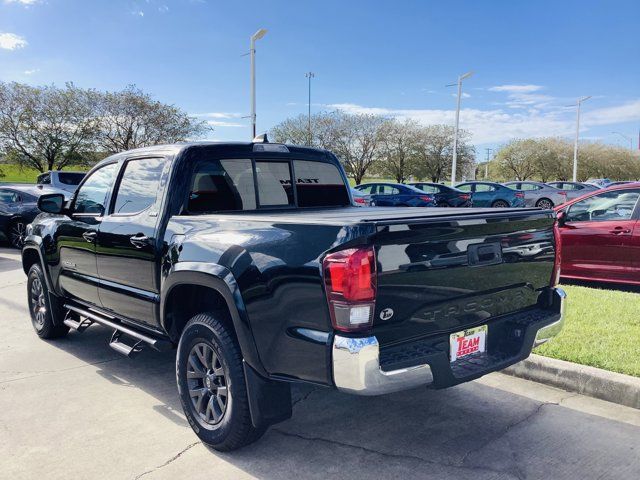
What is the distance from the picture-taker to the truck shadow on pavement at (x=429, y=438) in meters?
3.21

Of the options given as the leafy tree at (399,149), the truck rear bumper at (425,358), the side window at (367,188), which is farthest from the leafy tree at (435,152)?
the truck rear bumper at (425,358)

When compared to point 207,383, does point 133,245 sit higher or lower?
higher

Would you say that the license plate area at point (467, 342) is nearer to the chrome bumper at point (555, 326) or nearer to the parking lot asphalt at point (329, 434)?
the chrome bumper at point (555, 326)

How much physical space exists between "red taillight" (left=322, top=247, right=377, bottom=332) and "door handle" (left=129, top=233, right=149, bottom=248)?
1768 millimetres

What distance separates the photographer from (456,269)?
9.97 ft

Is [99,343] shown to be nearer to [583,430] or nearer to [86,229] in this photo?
[86,229]

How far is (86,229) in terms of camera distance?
474 centimetres

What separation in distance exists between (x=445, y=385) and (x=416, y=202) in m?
18.4

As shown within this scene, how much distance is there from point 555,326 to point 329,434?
161 centimetres

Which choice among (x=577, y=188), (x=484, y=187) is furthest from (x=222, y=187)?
(x=577, y=188)

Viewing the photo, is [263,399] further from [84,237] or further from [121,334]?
[84,237]

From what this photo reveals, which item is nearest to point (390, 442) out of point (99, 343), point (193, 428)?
point (193, 428)

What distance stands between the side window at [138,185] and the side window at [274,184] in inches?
30.1

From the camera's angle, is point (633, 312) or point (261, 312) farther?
point (633, 312)
